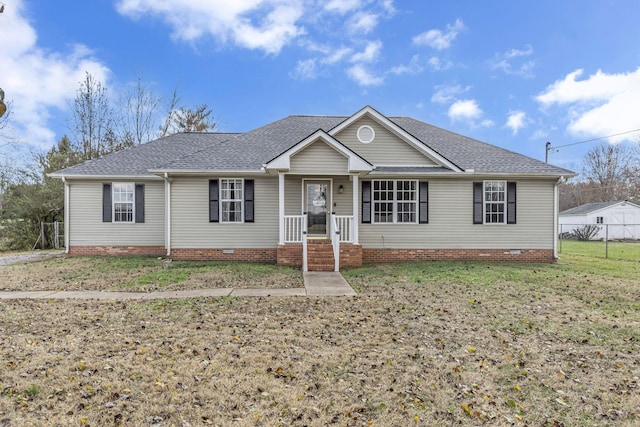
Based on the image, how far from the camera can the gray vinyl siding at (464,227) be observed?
1200cm

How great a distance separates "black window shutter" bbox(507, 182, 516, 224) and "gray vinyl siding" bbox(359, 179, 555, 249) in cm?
16

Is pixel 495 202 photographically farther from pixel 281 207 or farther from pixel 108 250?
pixel 108 250

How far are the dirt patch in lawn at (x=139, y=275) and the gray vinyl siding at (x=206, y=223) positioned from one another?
938 millimetres

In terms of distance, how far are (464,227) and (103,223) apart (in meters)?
13.0

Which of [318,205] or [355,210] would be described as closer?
[355,210]

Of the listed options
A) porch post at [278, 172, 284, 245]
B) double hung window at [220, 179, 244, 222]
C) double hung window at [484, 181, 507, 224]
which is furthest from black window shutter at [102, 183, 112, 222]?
double hung window at [484, 181, 507, 224]

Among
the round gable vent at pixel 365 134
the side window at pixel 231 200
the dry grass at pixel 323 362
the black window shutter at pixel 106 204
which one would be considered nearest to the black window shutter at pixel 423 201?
the round gable vent at pixel 365 134

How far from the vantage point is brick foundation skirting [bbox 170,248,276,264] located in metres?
11.7

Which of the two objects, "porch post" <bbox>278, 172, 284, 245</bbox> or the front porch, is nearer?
the front porch

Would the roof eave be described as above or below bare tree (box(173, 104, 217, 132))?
below

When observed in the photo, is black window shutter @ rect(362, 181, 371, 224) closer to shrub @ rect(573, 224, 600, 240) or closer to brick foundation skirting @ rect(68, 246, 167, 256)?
Answer: brick foundation skirting @ rect(68, 246, 167, 256)

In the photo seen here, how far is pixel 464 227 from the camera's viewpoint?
39.8 feet

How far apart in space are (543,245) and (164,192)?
13805 millimetres

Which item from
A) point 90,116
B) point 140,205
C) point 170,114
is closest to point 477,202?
point 140,205
